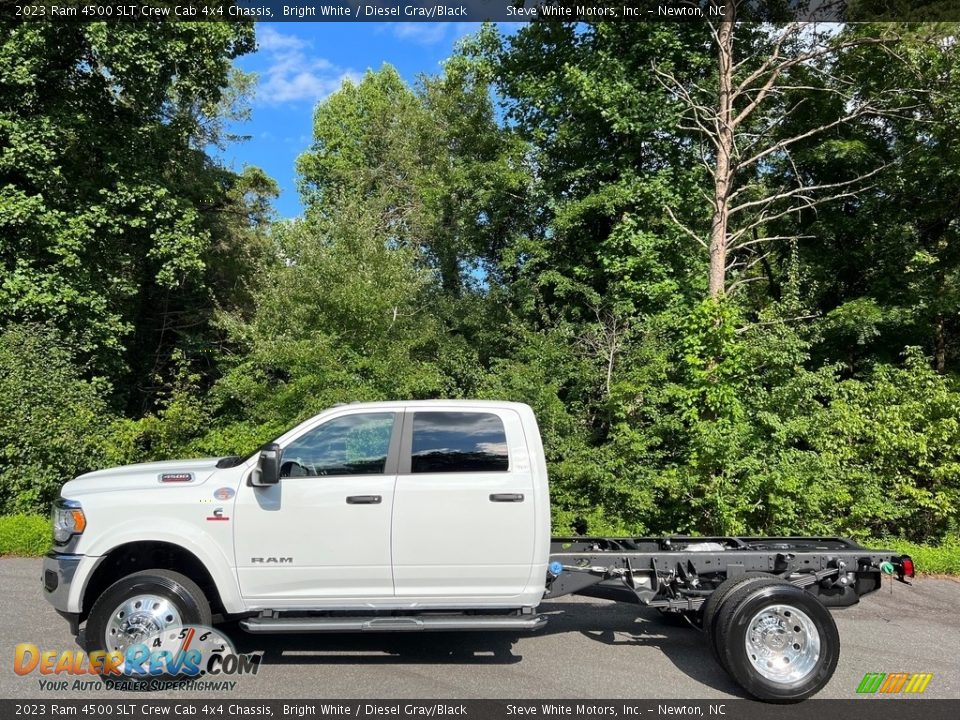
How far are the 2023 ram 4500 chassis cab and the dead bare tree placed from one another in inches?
345

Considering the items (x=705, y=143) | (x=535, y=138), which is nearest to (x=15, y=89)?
(x=535, y=138)

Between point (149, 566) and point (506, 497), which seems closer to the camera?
point (506, 497)

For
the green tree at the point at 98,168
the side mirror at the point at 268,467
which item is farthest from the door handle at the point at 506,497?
the green tree at the point at 98,168

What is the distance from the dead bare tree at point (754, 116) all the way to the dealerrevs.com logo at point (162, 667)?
1066 centimetres

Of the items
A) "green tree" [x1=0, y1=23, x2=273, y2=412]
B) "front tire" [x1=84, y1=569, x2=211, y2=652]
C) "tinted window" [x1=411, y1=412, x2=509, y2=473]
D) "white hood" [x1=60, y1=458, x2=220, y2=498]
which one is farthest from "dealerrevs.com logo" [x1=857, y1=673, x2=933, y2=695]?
"green tree" [x1=0, y1=23, x2=273, y2=412]

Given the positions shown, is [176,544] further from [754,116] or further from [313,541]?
[754,116]

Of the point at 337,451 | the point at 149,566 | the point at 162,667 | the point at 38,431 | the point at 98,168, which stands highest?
the point at 98,168

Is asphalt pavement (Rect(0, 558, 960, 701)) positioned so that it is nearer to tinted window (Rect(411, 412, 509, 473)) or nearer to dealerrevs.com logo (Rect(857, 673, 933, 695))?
dealerrevs.com logo (Rect(857, 673, 933, 695))

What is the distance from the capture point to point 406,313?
15773 mm

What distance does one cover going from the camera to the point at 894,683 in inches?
200

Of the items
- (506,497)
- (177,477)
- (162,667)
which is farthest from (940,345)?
(162,667)

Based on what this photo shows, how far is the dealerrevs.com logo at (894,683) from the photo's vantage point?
4.98m

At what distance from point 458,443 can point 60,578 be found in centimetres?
311
